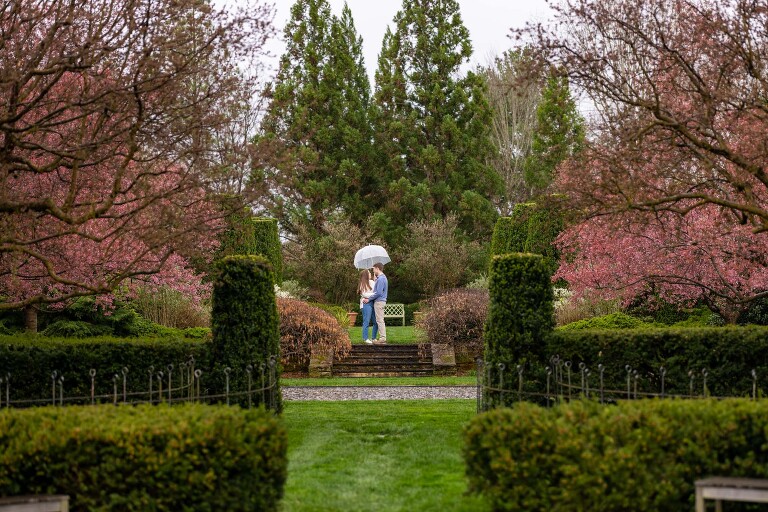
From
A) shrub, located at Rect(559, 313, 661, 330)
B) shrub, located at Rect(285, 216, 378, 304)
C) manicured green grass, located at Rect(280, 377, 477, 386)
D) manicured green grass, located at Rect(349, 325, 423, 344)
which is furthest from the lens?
shrub, located at Rect(285, 216, 378, 304)

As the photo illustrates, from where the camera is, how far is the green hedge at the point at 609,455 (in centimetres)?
504

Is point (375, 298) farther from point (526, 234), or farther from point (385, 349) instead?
point (526, 234)

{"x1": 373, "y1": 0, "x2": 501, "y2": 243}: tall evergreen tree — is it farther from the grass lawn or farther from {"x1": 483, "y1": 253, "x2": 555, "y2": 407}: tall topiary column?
{"x1": 483, "y1": 253, "x2": 555, "y2": 407}: tall topiary column

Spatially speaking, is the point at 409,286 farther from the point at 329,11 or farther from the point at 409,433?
the point at 409,433

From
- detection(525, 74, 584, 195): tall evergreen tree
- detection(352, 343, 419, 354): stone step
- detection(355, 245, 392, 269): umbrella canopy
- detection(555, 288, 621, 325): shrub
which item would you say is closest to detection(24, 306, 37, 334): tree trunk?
detection(352, 343, 419, 354): stone step

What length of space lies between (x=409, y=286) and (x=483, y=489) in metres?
27.3

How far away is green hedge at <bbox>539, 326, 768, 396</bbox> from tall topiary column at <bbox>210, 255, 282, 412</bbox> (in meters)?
3.32

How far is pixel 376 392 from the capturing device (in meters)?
14.5

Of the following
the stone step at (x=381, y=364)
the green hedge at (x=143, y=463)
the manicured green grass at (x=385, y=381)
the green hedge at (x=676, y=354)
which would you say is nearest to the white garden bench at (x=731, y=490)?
the green hedge at (x=143, y=463)

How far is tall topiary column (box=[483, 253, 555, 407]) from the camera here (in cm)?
968

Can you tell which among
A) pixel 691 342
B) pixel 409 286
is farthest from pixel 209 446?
pixel 409 286

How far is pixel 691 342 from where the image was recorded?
30.2 ft

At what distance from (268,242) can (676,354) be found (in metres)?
17.5

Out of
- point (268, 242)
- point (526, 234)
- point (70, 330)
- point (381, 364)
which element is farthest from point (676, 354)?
point (268, 242)
